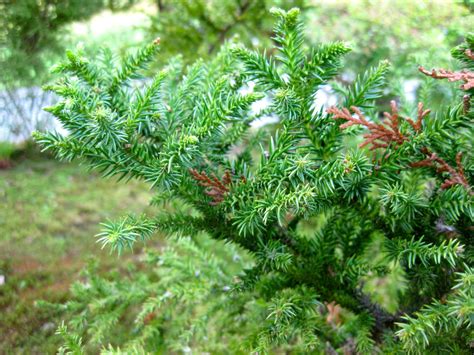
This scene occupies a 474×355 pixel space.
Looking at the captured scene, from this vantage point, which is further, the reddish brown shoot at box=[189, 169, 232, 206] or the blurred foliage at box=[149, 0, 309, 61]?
the blurred foliage at box=[149, 0, 309, 61]

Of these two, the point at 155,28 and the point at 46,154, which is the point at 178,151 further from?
the point at 46,154

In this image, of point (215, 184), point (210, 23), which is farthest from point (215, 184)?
point (210, 23)

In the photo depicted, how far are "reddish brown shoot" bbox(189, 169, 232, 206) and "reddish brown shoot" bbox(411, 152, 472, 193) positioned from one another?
1.99 ft

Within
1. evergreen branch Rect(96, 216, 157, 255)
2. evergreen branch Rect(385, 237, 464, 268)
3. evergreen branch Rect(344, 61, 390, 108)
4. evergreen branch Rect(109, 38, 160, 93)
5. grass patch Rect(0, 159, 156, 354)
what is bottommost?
grass patch Rect(0, 159, 156, 354)

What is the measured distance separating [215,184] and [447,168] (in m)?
0.72

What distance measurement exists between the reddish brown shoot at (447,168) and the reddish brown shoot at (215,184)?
61cm

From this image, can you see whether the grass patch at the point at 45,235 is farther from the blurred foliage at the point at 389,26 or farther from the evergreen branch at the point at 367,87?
the blurred foliage at the point at 389,26

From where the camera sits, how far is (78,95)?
1274 millimetres

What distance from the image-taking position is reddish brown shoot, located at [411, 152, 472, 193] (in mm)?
1327

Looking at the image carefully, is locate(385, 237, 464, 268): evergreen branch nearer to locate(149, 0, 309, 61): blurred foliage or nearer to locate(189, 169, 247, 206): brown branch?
locate(189, 169, 247, 206): brown branch

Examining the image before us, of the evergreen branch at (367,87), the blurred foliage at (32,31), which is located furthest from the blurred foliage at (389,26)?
the blurred foliage at (32,31)

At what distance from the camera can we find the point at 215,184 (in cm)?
142

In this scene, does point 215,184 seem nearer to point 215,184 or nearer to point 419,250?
point 215,184

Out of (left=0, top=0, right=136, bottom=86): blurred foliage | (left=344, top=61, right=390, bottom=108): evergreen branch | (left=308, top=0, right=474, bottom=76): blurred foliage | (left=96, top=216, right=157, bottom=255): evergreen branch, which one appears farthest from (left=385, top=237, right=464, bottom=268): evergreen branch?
(left=0, top=0, right=136, bottom=86): blurred foliage
